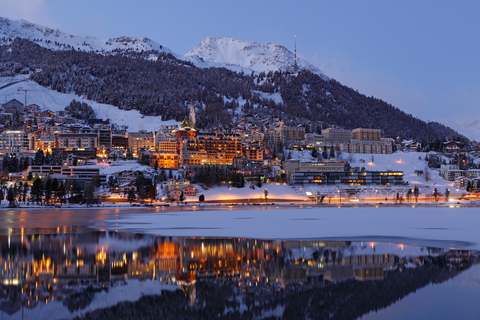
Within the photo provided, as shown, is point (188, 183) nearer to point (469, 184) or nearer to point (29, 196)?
point (29, 196)

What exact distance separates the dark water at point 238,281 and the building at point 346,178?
13443cm

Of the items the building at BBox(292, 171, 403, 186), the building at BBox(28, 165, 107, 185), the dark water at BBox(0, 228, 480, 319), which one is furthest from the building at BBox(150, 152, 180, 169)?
the dark water at BBox(0, 228, 480, 319)

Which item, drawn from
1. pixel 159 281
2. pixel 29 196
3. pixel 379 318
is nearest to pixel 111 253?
pixel 159 281

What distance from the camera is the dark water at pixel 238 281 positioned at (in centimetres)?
1853

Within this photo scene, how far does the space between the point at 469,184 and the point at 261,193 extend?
67.6m

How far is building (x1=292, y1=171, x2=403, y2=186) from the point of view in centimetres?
17025

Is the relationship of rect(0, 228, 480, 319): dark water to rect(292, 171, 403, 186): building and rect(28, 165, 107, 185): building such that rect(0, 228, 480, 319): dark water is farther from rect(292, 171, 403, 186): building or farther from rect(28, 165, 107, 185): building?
rect(292, 171, 403, 186): building

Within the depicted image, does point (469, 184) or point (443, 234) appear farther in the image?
point (469, 184)

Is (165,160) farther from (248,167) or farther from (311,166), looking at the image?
(311,166)

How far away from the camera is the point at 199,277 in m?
24.2

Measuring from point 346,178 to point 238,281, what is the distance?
15228 cm

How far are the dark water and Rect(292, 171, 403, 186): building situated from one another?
134428 millimetres

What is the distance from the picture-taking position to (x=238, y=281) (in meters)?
23.1

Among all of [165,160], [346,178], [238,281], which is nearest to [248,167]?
[165,160]
